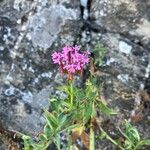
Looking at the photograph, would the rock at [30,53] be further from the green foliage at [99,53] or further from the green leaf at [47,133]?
the green leaf at [47,133]

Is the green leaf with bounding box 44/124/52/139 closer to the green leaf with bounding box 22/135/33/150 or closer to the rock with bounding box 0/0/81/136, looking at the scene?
the green leaf with bounding box 22/135/33/150

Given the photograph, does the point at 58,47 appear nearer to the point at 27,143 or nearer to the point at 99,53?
the point at 99,53

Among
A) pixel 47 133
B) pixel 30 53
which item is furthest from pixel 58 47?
pixel 47 133

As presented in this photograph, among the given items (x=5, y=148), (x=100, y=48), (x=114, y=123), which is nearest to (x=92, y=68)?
(x=100, y=48)

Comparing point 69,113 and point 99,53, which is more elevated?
point 99,53

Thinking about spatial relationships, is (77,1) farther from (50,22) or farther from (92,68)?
(92,68)

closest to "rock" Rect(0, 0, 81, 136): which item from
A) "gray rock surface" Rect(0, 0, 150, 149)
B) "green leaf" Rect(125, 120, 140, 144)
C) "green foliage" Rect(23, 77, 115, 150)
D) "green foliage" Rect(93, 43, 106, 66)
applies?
"gray rock surface" Rect(0, 0, 150, 149)
